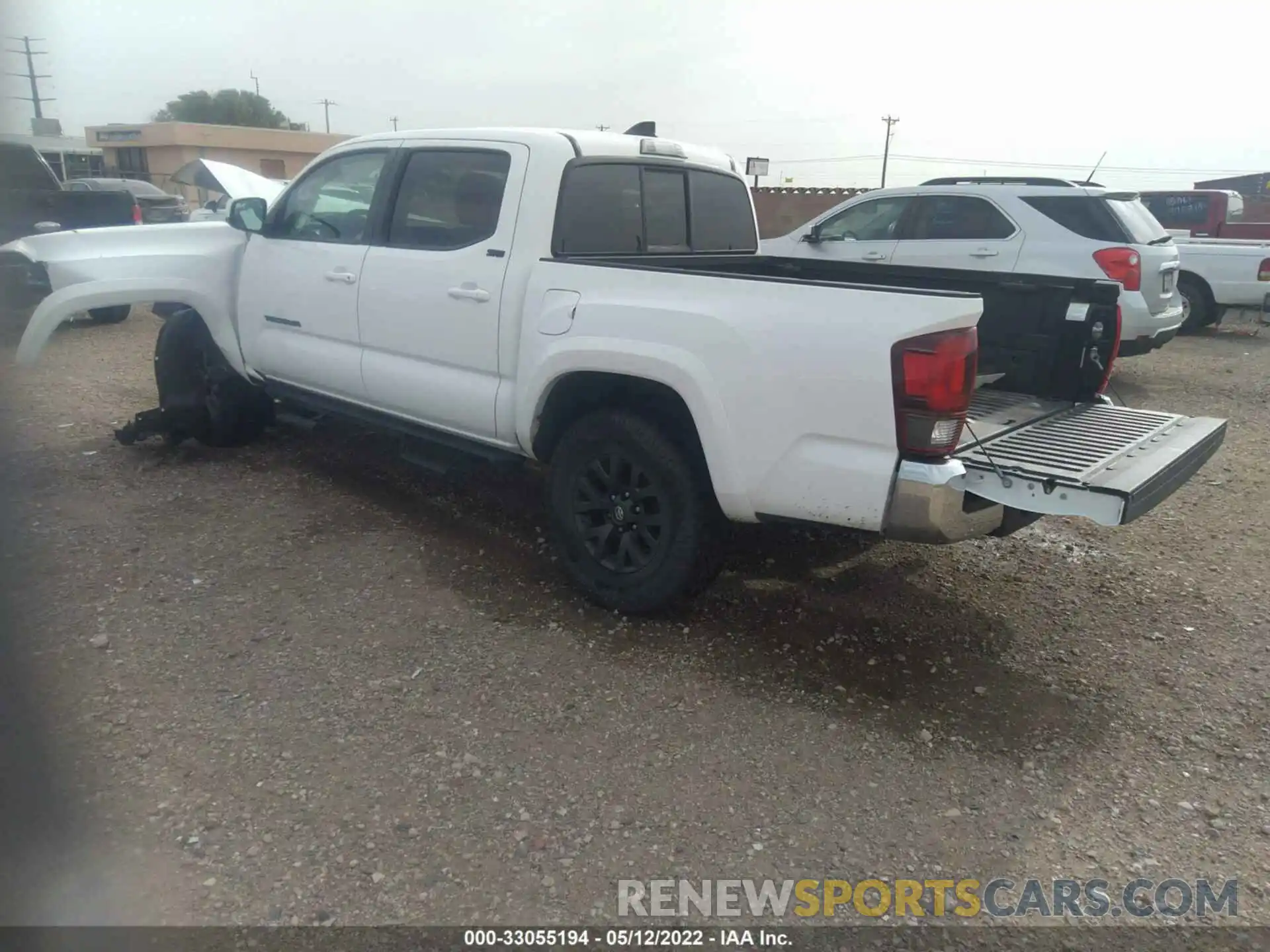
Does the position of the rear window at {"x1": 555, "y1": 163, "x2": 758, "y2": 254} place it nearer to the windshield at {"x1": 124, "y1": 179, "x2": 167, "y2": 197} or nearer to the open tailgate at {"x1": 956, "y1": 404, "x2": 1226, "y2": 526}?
the open tailgate at {"x1": 956, "y1": 404, "x2": 1226, "y2": 526}

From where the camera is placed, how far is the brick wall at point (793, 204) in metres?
26.4

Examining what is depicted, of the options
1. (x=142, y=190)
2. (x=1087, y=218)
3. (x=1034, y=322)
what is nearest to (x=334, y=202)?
(x=1034, y=322)

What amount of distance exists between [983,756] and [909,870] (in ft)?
Answer: 2.21

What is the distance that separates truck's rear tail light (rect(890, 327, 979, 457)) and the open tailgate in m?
0.24

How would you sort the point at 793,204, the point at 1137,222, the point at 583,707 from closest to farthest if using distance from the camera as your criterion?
the point at 583,707 → the point at 1137,222 → the point at 793,204

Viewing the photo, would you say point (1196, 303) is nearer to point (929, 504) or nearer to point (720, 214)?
point (720, 214)

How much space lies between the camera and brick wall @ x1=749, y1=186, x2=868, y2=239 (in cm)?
2642

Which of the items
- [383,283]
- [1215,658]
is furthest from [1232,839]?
[383,283]

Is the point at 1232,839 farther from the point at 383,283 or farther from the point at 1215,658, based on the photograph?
the point at 383,283

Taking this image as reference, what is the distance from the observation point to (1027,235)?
8719 mm

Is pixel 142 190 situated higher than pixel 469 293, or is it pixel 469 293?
pixel 142 190

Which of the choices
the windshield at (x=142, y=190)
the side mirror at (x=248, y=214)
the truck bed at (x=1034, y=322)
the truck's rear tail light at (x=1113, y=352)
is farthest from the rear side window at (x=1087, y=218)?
the windshield at (x=142, y=190)

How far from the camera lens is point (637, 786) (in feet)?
9.61

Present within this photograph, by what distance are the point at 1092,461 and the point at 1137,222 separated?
6.56 meters
